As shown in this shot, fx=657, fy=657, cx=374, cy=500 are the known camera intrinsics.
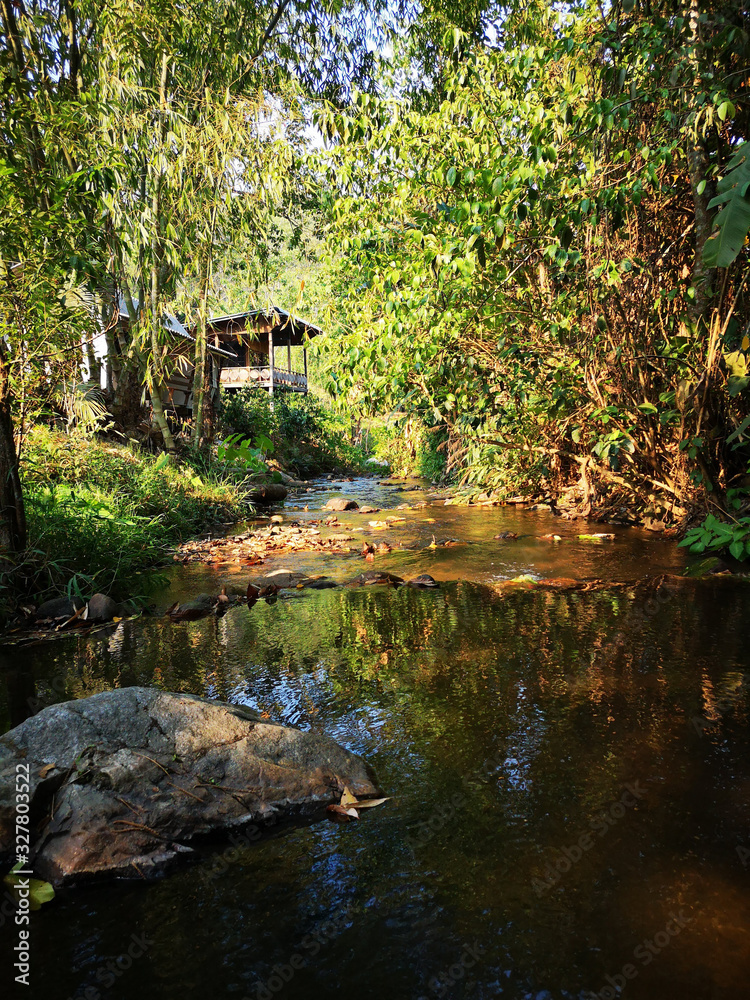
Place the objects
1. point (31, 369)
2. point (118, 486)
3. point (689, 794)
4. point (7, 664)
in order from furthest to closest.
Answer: point (118, 486), point (31, 369), point (7, 664), point (689, 794)

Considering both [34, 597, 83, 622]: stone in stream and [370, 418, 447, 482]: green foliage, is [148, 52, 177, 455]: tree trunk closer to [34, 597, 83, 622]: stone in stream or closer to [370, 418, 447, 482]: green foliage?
[34, 597, 83, 622]: stone in stream

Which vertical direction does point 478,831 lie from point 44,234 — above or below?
below

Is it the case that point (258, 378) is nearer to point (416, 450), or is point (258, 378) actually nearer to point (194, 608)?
point (416, 450)

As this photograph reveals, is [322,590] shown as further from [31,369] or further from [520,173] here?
[520,173]

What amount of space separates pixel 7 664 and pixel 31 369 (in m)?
2.08

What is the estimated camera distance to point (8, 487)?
475 cm

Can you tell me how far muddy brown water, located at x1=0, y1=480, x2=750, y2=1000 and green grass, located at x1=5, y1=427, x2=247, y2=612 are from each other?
0.97 meters

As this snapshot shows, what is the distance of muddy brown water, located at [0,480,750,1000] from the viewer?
174 centimetres

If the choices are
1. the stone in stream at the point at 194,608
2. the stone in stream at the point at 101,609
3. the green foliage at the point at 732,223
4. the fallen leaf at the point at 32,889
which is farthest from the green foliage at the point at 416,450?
the fallen leaf at the point at 32,889

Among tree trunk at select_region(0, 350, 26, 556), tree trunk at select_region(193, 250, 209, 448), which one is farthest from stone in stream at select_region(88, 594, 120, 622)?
tree trunk at select_region(193, 250, 209, 448)

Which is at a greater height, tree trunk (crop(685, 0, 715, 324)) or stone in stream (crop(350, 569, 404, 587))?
tree trunk (crop(685, 0, 715, 324))

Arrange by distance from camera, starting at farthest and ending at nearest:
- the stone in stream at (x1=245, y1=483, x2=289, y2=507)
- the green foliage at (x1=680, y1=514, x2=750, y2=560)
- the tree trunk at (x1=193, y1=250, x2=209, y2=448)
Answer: the stone in stream at (x1=245, y1=483, x2=289, y2=507) < the tree trunk at (x1=193, y1=250, x2=209, y2=448) < the green foliage at (x1=680, y1=514, x2=750, y2=560)

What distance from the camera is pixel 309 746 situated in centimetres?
260

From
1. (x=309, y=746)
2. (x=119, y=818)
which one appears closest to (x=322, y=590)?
(x=309, y=746)
